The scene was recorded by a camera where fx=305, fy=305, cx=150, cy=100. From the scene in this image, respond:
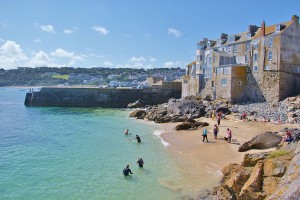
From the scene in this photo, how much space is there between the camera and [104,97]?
63.3m

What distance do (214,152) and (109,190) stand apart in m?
9.31

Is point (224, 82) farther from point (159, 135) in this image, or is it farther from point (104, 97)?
point (104, 97)

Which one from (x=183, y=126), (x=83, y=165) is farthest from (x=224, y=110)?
(x=83, y=165)

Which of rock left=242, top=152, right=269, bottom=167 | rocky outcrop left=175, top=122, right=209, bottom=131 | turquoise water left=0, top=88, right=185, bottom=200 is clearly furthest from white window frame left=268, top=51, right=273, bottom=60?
rock left=242, top=152, right=269, bottom=167

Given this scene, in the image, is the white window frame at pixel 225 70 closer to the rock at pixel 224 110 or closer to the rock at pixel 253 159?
the rock at pixel 224 110

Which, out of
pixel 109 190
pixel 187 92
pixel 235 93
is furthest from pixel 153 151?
pixel 187 92

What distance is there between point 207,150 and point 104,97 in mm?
43005

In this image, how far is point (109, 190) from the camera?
15.5 meters

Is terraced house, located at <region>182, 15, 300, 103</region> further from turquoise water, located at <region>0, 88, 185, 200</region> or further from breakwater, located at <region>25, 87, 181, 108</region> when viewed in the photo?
turquoise water, located at <region>0, 88, 185, 200</region>

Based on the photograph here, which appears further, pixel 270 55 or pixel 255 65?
pixel 255 65

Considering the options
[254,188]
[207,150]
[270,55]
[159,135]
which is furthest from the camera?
[270,55]

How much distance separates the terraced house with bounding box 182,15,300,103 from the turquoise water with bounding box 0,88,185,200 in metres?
16.8

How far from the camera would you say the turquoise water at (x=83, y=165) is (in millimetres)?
15352

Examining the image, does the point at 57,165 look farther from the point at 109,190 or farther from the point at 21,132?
the point at 21,132
